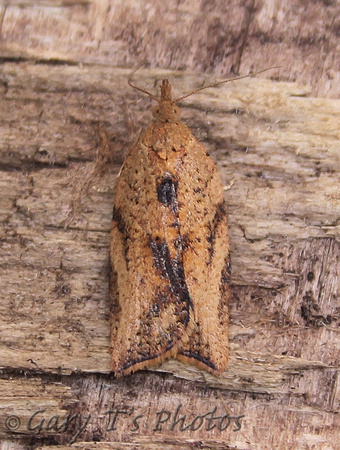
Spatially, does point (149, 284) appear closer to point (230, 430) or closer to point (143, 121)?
point (230, 430)

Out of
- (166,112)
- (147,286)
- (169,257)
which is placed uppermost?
(166,112)

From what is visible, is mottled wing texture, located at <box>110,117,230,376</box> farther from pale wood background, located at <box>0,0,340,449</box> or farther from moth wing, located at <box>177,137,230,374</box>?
pale wood background, located at <box>0,0,340,449</box>

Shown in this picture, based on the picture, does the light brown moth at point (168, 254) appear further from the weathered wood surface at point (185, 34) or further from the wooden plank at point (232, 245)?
the weathered wood surface at point (185, 34)

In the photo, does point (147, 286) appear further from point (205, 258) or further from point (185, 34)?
point (185, 34)

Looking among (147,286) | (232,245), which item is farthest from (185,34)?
(147,286)

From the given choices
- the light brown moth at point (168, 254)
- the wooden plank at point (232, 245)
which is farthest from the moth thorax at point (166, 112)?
the wooden plank at point (232, 245)

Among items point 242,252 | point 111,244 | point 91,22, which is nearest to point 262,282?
point 242,252
